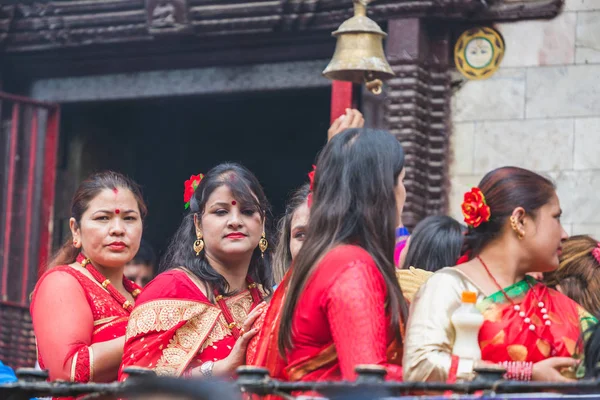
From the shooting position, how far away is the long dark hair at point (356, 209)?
3500 millimetres

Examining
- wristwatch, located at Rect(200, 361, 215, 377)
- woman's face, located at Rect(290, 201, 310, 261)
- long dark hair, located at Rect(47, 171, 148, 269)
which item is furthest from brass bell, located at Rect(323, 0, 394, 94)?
wristwatch, located at Rect(200, 361, 215, 377)

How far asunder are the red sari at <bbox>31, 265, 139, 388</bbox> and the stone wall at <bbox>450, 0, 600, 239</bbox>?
3.08 m

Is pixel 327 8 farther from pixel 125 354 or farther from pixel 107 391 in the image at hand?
pixel 107 391

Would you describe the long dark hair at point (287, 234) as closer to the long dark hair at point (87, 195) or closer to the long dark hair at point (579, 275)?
the long dark hair at point (87, 195)

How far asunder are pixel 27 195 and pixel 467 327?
18.8ft

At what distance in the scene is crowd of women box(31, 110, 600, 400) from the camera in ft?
11.3

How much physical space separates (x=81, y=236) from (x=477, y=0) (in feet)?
10.4

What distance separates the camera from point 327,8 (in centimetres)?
786

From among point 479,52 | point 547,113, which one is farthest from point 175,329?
point 479,52

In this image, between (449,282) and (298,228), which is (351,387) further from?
(298,228)

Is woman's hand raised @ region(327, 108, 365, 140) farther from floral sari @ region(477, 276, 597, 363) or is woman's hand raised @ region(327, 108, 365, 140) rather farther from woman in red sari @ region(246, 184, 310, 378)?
floral sari @ region(477, 276, 597, 363)

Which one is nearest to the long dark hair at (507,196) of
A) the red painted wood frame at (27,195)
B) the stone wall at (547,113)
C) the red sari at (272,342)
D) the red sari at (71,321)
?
the red sari at (272,342)

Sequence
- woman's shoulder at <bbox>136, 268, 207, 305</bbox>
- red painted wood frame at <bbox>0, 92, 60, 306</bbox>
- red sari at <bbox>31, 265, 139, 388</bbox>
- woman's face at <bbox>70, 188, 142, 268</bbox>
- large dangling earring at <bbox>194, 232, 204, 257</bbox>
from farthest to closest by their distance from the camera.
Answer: red painted wood frame at <bbox>0, 92, 60, 306</bbox> < woman's face at <bbox>70, 188, 142, 268</bbox> < large dangling earring at <bbox>194, 232, 204, 257</bbox> < red sari at <bbox>31, 265, 139, 388</bbox> < woman's shoulder at <bbox>136, 268, 207, 305</bbox>

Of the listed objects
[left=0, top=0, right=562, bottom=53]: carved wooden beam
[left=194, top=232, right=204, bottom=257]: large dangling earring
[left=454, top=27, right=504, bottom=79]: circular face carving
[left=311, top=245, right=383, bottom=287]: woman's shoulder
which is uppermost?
[left=0, top=0, right=562, bottom=53]: carved wooden beam
